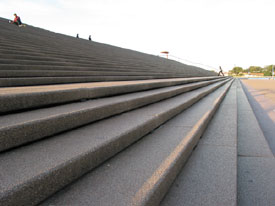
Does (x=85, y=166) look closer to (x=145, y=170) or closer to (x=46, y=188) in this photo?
(x=46, y=188)

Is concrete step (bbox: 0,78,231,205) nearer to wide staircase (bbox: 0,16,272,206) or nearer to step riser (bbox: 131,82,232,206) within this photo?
wide staircase (bbox: 0,16,272,206)

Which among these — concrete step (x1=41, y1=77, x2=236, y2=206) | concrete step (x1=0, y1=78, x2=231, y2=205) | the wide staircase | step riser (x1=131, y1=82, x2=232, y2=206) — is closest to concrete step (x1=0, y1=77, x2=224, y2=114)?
the wide staircase

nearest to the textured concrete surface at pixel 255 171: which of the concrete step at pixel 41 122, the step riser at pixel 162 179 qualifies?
the step riser at pixel 162 179

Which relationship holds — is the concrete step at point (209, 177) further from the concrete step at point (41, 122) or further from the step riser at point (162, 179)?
the concrete step at point (41, 122)

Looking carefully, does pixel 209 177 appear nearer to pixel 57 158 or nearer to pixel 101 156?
pixel 101 156

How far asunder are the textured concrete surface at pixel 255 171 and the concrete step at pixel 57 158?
3.31ft

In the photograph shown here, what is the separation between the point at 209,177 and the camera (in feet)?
5.25

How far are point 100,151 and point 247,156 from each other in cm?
182

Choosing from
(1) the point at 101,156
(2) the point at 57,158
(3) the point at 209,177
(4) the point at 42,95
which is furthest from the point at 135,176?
(4) the point at 42,95

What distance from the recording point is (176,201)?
51.9 inches

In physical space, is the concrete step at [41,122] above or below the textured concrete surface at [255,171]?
above

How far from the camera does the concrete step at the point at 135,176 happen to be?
105cm

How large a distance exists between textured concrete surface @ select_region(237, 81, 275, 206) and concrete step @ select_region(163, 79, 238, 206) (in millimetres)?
169

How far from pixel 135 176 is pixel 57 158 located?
0.49 m
